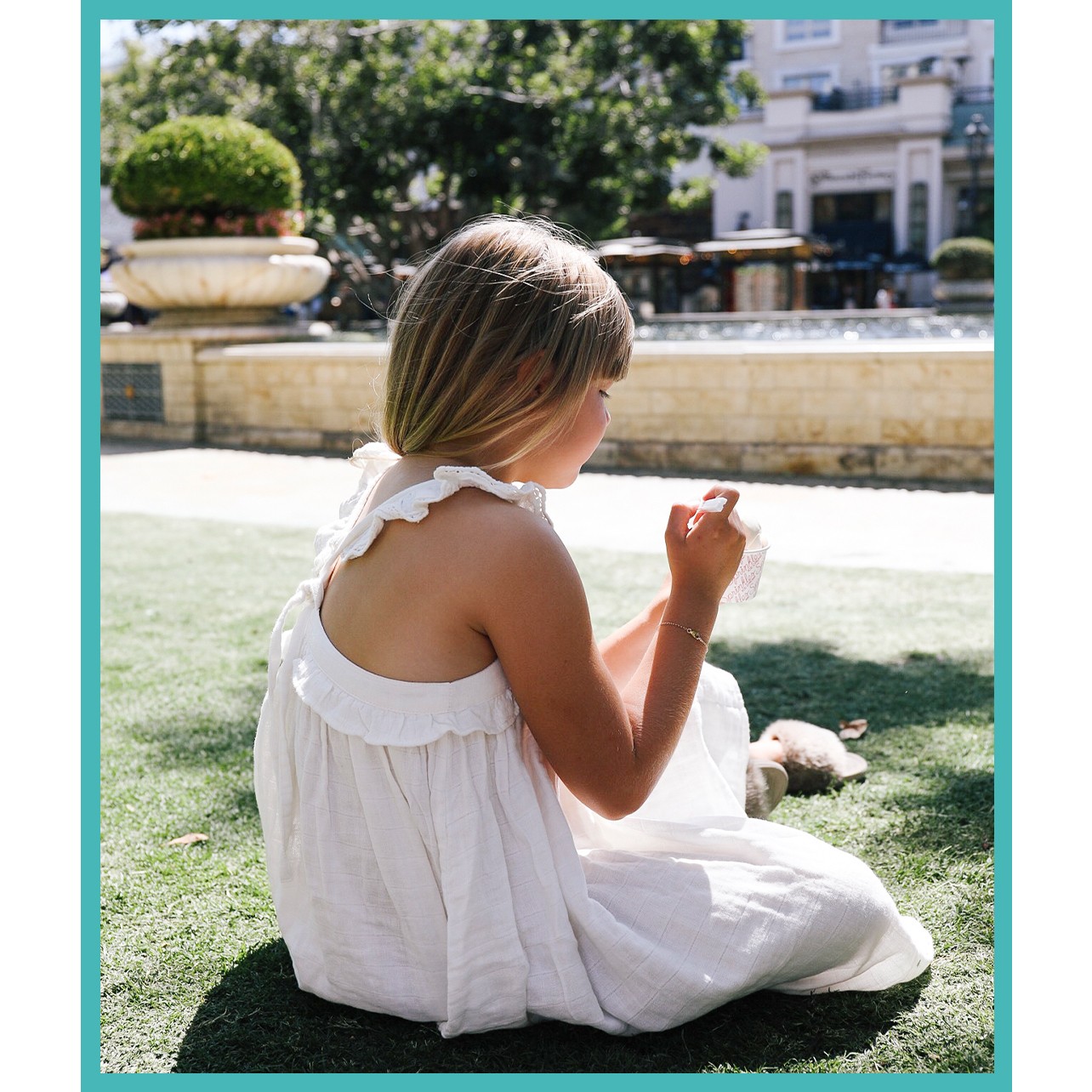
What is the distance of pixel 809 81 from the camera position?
44656mm

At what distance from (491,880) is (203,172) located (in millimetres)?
10926

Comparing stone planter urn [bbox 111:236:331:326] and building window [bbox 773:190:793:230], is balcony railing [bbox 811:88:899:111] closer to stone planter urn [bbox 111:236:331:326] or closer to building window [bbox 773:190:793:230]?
building window [bbox 773:190:793:230]

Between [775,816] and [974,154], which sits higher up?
[974,154]

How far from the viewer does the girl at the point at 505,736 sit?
5.58 feet

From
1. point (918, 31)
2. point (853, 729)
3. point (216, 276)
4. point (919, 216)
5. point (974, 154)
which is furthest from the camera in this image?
point (918, 31)

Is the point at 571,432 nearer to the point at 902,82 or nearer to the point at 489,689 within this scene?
the point at 489,689

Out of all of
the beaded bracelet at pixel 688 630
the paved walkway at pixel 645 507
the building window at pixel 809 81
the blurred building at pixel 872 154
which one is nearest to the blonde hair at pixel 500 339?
the beaded bracelet at pixel 688 630

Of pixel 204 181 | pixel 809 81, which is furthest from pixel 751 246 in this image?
pixel 809 81

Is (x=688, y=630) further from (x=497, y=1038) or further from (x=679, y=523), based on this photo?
(x=497, y=1038)

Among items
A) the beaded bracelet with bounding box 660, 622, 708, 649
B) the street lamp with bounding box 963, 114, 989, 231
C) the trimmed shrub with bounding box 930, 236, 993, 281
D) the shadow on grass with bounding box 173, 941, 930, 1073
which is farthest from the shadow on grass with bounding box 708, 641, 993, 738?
the street lamp with bounding box 963, 114, 989, 231

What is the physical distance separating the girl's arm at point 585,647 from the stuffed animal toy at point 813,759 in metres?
1.18

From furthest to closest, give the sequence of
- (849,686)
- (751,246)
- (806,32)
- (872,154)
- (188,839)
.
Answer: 1. (806,32)
2. (872,154)
3. (751,246)
4. (849,686)
5. (188,839)

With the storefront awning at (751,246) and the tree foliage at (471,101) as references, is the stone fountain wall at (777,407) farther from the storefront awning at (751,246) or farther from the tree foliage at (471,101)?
the storefront awning at (751,246)

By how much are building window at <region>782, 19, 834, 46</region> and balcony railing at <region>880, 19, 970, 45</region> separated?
187 cm
